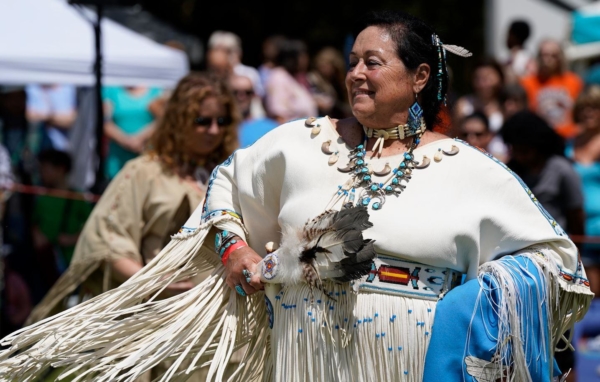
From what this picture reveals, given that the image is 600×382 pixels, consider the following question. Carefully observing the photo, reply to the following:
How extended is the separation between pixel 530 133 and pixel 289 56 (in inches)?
144

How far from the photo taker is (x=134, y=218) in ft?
14.4

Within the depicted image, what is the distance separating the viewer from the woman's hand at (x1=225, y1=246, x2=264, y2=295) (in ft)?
10.4

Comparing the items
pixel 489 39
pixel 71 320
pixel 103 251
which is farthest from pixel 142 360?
pixel 489 39

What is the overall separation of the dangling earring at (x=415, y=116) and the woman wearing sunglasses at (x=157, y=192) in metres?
1.45

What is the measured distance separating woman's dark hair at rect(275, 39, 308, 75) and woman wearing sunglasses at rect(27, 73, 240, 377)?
413cm

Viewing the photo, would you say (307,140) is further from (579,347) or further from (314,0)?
(314,0)

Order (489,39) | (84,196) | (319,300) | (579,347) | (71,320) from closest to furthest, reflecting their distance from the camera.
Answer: (319,300) → (71,320) → (579,347) → (84,196) → (489,39)

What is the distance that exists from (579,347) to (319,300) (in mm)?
3045

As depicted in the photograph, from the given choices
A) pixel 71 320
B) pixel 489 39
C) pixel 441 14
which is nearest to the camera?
pixel 71 320

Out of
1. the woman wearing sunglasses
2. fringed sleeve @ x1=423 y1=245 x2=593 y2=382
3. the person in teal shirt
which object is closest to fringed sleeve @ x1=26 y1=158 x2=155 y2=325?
the woman wearing sunglasses

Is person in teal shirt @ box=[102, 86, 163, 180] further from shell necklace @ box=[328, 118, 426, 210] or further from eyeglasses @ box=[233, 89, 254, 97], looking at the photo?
shell necklace @ box=[328, 118, 426, 210]

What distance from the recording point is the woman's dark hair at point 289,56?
28.8 ft

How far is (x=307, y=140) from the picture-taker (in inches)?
128


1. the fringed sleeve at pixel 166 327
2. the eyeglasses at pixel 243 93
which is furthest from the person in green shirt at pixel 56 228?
the fringed sleeve at pixel 166 327
